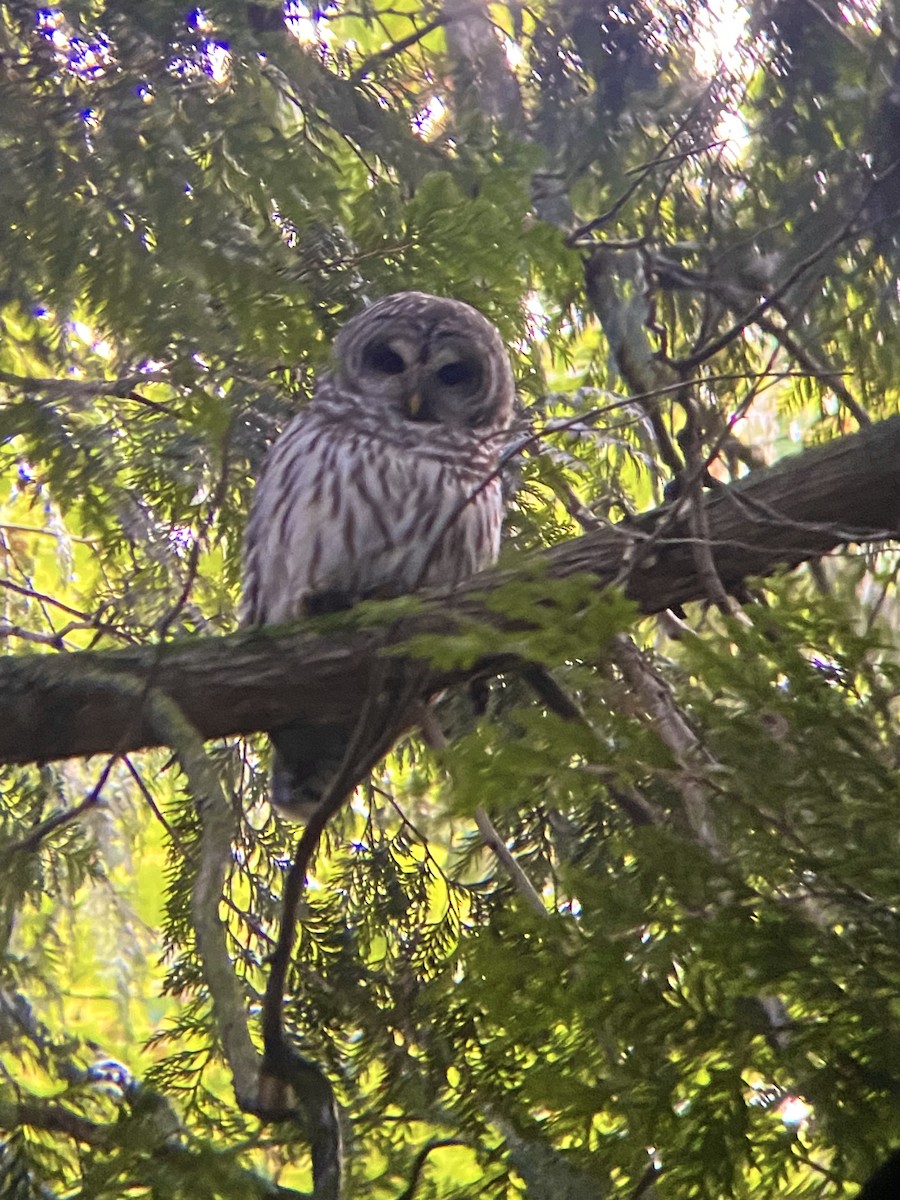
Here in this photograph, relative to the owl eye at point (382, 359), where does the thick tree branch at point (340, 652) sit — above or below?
below

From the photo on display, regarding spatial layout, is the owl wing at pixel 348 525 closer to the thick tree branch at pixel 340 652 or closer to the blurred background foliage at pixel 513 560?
the blurred background foliage at pixel 513 560

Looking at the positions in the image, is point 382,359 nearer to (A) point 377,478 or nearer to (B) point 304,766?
(A) point 377,478

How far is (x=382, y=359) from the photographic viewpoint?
12.6ft

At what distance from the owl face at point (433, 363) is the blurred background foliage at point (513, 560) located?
109 mm

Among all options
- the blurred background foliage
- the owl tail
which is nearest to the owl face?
the blurred background foliage

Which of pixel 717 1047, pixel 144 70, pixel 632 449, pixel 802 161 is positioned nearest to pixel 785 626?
pixel 717 1047

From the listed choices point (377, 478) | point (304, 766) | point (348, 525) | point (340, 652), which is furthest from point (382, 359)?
point (340, 652)

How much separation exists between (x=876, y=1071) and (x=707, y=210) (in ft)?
6.06

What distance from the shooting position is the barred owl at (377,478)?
3.51 meters

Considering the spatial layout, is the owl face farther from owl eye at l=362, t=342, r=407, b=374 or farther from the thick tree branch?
the thick tree branch

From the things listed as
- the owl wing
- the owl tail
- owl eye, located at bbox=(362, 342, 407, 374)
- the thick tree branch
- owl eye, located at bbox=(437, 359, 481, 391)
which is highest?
owl eye, located at bbox=(362, 342, 407, 374)

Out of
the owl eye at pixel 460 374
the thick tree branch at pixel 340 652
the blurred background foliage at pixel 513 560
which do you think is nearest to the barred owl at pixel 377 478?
the owl eye at pixel 460 374

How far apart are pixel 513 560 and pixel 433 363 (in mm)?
1742

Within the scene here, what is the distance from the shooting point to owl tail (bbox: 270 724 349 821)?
345 cm
